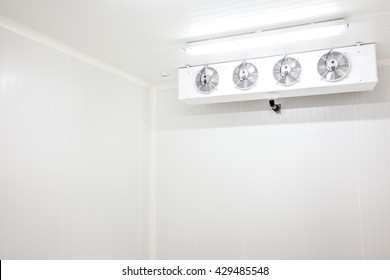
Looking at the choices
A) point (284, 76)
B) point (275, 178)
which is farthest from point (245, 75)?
point (275, 178)

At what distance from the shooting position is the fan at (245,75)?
3402 millimetres

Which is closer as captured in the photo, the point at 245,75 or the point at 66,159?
the point at 66,159

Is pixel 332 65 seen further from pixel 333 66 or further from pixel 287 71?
pixel 287 71

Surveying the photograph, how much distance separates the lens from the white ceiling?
2.43 metres

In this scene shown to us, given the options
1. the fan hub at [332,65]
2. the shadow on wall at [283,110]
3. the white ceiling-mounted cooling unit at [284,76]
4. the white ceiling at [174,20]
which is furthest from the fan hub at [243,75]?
the fan hub at [332,65]

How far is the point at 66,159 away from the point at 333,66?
2.58 m

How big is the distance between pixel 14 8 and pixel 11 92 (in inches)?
24.5

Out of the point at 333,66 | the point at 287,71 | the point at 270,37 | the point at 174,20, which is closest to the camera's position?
the point at 174,20

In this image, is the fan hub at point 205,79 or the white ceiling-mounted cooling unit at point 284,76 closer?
the white ceiling-mounted cooling unit at point 284,76

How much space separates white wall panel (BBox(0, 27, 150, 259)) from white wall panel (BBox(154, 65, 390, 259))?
0.46m

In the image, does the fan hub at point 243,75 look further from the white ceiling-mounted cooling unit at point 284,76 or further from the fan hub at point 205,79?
the fan hub at point 205,79

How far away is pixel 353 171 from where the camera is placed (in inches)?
140

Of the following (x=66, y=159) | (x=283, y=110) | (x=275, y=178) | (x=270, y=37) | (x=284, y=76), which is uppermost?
(x=270, y=37)

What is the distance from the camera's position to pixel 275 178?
385 cm
